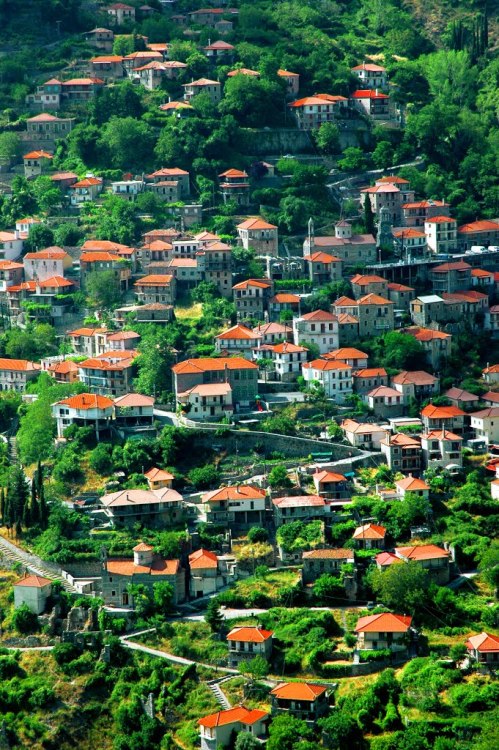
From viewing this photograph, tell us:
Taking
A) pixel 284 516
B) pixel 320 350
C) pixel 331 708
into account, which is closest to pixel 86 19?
pixel 320 350

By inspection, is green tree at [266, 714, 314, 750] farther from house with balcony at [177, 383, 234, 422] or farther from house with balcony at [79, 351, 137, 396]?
house with balcony at [79, 351, 137, 396]

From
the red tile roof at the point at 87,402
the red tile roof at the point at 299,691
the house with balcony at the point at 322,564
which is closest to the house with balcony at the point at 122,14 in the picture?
the red tile roof at the point at 87,402

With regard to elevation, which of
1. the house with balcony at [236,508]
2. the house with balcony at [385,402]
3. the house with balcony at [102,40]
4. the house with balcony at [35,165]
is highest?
the house with balcony at [102,40]

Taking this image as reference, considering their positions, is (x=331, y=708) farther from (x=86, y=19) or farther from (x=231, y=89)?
(x=86, y=19)

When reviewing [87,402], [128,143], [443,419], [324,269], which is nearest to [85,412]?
[87,402]

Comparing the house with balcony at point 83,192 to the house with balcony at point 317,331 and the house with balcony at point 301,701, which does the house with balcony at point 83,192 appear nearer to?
the house with balcony at point 317,331

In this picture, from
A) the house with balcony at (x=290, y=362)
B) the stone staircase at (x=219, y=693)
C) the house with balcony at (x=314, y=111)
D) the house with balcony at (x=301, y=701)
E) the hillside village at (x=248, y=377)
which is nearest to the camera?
the house with balcony at (x=301, y=701)

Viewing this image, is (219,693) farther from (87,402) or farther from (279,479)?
(87,402)
